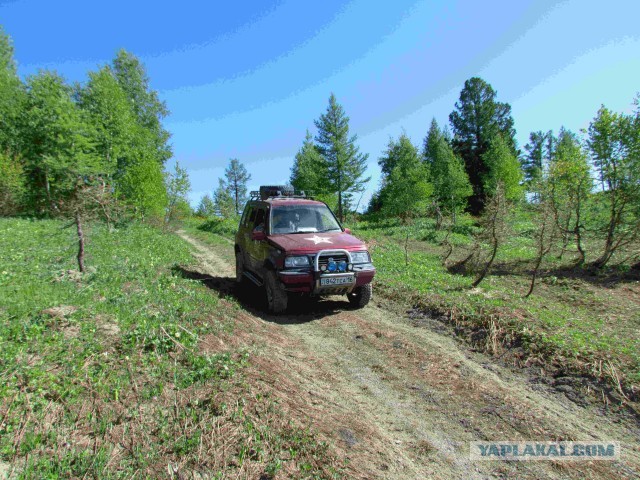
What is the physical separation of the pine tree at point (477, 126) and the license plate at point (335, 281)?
145 ft

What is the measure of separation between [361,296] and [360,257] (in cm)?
105

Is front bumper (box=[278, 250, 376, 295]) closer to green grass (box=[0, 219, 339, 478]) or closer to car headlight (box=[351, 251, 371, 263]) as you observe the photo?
car headlight (box=[351, 251, 371, 263])

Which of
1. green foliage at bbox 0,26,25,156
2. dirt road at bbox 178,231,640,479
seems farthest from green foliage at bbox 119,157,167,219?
dirt road at bbox 178,231,640,479

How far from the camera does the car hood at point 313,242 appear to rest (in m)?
7.23

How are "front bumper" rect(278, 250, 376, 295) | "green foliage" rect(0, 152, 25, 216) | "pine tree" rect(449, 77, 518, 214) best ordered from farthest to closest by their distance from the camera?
"pine tree" rect(449, 77, 518, 214) < "green foliage" rect(0, 152, 25, 216) < "front bumper" rect(278, 250, 376, 295)

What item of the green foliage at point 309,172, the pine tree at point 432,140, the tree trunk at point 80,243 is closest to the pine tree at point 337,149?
the green foliage at point 309,172

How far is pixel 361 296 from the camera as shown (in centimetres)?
815

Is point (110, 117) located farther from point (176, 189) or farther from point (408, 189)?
point (408, 189)

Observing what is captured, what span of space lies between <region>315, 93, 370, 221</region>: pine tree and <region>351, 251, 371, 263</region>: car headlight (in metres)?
26.0

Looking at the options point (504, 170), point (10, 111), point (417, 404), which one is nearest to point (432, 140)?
point (504, 170)

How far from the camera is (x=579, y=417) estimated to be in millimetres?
4238

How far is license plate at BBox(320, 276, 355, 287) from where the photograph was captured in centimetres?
705

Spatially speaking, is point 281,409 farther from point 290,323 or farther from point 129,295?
point 129,295

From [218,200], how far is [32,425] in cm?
7535
